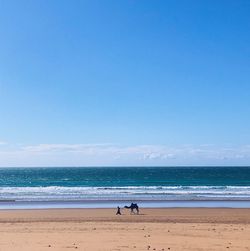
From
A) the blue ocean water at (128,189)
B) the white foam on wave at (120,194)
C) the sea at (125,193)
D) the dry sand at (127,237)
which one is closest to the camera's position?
the dry sand at (127,237)

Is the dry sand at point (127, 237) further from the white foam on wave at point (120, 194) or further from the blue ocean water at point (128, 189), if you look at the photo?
the blue ocean water at point (128, 189)

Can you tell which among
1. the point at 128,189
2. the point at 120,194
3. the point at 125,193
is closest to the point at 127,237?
the point at 120,194

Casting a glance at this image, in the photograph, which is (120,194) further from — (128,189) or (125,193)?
(128,189)

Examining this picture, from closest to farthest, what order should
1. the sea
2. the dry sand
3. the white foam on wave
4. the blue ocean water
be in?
the dry sand → the sea → the white foam on wave → the blue ocean water

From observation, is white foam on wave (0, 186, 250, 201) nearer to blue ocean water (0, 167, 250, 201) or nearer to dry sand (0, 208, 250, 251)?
blue ocean water (0, 167, 250, 201)

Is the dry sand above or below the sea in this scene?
above

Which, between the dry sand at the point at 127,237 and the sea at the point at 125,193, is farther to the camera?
the sea at the point at 125,193

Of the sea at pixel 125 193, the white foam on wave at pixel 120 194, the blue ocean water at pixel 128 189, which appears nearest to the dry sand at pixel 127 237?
the sea at pixel 125 193

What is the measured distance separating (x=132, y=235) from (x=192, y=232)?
259cm

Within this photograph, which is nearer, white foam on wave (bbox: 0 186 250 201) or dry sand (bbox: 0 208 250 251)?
dry sand (bbox: 0 208 250 251)

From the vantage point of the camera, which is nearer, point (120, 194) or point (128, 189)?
point (120, 194)

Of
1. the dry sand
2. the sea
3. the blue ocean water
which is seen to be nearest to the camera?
the dry sand

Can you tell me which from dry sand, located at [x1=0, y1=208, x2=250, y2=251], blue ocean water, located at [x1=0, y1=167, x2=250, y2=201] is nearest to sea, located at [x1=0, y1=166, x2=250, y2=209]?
blue ocean water, located at [x1=0, y1=167, x2=250, y2=201]

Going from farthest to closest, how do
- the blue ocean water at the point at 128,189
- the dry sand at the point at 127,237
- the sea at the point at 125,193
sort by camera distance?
the blue ocean water at the point at 128,189
the sea at the point at 125,193
the dry sand at the point at 127,237
